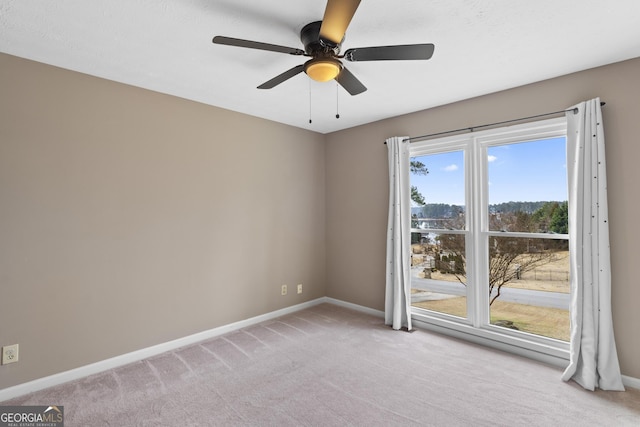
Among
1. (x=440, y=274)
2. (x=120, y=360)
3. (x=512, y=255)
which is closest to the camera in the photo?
(x=120, y=360)

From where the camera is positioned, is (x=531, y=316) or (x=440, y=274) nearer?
(x=531, y=316)

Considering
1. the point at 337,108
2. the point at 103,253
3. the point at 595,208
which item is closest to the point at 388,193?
the point at 337,108

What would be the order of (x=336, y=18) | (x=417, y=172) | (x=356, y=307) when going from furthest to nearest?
(x=356, y=307) < (x=417, y=172) < (x=336, y=18)

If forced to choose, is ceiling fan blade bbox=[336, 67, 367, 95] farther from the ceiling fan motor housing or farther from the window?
the window

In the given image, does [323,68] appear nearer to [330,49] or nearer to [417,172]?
[330,49]

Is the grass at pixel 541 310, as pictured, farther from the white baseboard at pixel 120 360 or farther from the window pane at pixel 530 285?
the white baseboard at pixel 120 360

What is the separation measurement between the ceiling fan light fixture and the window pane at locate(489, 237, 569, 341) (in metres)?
2.44

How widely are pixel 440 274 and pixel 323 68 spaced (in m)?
2.73

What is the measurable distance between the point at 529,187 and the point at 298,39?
255cm

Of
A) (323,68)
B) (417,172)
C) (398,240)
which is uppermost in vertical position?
(323,68)

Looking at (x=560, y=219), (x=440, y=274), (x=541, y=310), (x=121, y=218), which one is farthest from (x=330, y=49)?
(x=541, y=310)

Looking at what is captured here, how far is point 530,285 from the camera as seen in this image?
2.94 m

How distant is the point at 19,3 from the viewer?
1.71 meters

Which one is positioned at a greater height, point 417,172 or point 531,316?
point 417,172
